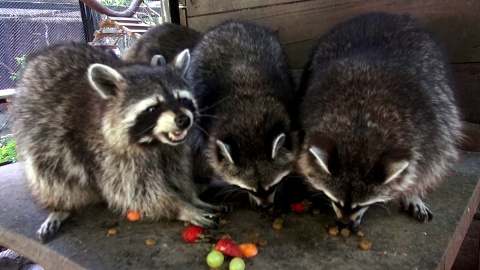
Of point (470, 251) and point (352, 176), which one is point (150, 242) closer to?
point (352, 176)

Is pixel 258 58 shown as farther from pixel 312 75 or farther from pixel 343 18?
pixel 343 18

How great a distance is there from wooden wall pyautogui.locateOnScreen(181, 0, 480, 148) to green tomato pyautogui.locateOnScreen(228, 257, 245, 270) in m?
1.66

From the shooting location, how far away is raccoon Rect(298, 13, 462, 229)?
56.6 inches

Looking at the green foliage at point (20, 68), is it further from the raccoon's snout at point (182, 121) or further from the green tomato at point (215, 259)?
the green tomato at point (215, 259)

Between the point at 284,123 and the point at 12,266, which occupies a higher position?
the point at 284,123

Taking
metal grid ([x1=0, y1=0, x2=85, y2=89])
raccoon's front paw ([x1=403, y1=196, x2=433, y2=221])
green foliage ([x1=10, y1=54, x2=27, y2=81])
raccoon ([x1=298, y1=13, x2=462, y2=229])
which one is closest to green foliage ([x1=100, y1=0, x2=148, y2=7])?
metal grid ([x1=0, y1=0, x2=85, y2=89])

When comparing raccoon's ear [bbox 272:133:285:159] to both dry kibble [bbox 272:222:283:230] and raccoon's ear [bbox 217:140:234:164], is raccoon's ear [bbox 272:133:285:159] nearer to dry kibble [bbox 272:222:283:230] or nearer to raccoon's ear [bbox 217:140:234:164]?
raccoon's ear [bbox 217:140:234:164]

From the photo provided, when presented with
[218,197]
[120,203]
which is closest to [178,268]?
[120,203]

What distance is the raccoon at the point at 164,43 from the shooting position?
9.10ft

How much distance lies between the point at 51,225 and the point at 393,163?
59.3 inches

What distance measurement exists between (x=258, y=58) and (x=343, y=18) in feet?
2.27

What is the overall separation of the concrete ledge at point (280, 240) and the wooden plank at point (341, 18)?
77 cm

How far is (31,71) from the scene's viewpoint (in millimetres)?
1963

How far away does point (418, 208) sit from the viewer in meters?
1.72
